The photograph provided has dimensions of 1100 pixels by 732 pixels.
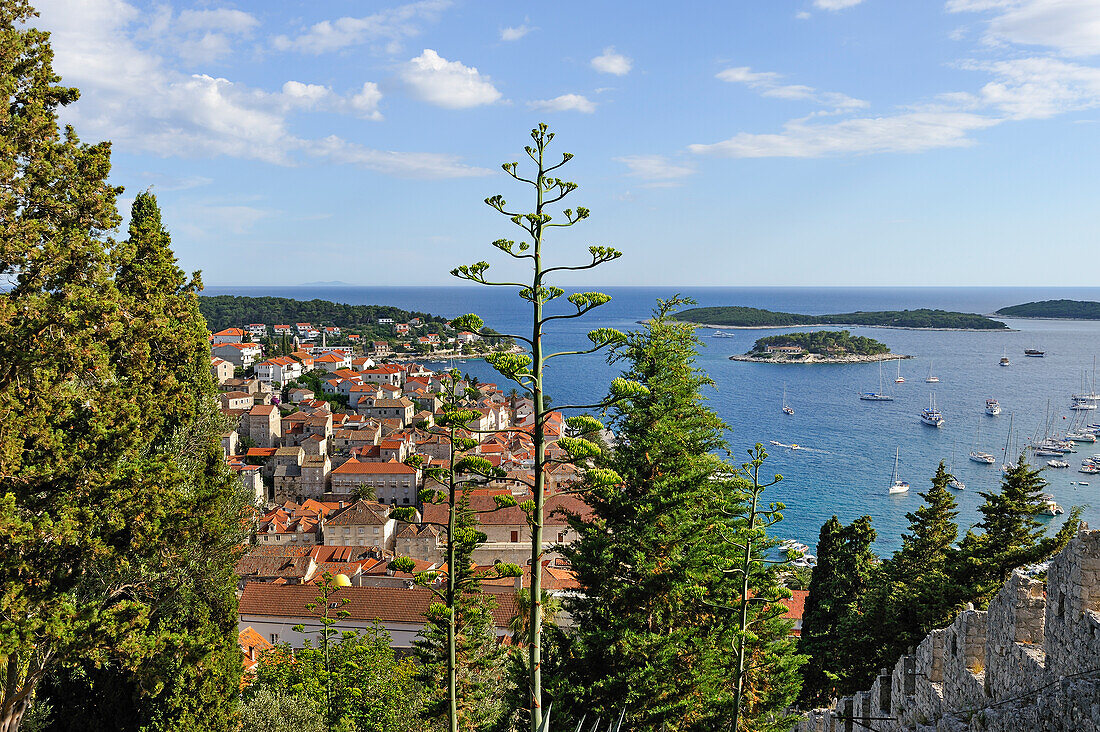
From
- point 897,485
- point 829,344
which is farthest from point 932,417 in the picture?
point 829,344

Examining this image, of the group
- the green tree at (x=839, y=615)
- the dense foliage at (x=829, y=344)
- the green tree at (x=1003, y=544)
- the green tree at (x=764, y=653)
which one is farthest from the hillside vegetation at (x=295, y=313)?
the green tree at (x=764, y=653)

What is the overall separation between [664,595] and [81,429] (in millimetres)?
7822

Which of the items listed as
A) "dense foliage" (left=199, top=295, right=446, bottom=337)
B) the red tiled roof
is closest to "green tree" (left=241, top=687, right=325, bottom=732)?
the red tiled roof

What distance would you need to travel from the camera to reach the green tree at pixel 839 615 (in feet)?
57.7

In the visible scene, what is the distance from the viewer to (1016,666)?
258 inches

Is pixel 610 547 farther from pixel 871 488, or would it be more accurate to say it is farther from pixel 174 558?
pixel 871 488

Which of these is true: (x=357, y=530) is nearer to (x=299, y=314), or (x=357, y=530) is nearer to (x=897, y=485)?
(x=897, y=485)

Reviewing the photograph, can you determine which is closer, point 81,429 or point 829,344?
point 81,429

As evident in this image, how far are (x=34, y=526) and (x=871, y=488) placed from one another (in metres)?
53.9

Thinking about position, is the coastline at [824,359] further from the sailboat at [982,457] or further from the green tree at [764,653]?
the green tree at [764,653]

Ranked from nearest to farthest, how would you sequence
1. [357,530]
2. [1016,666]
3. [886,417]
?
[1016,666], [357,530], [886,417]

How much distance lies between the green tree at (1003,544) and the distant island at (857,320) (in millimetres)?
144149

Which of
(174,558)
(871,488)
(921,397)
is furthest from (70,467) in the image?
(921,397)

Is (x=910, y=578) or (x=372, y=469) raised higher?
(x=910, y=578)
